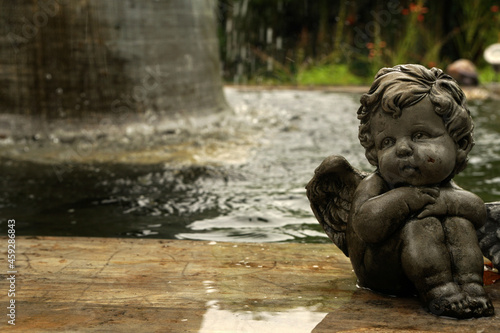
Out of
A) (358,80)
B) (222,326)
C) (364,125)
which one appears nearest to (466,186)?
(364,125)

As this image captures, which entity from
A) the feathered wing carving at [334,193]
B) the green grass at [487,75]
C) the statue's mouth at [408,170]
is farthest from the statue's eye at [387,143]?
the green grass at [487,75]

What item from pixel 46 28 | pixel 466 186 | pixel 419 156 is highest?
pixel 46 28

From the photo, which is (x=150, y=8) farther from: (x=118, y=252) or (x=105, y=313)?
(x=105, y=313)

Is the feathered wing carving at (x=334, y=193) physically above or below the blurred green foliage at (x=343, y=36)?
below

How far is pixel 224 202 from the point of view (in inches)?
193

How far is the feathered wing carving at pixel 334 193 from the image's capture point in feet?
9.30

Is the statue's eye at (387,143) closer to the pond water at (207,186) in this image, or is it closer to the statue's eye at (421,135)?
the statue's eye at (421,135)

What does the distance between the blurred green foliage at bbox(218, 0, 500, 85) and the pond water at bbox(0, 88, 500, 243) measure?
7885mm

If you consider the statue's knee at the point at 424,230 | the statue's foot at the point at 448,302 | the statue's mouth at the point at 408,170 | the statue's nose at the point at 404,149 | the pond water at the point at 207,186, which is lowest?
the pond water at the point at 207,186

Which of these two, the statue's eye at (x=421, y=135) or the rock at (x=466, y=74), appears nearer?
the statue's eye at (x=421, y=135)

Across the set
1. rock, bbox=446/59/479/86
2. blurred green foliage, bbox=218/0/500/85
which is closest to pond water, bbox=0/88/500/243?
rock, bbox=446/59/479/86

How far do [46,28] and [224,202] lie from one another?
3.29 metres

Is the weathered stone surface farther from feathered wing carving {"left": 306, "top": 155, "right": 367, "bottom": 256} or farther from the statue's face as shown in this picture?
the statue's face

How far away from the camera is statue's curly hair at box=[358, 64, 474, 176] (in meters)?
2.55
